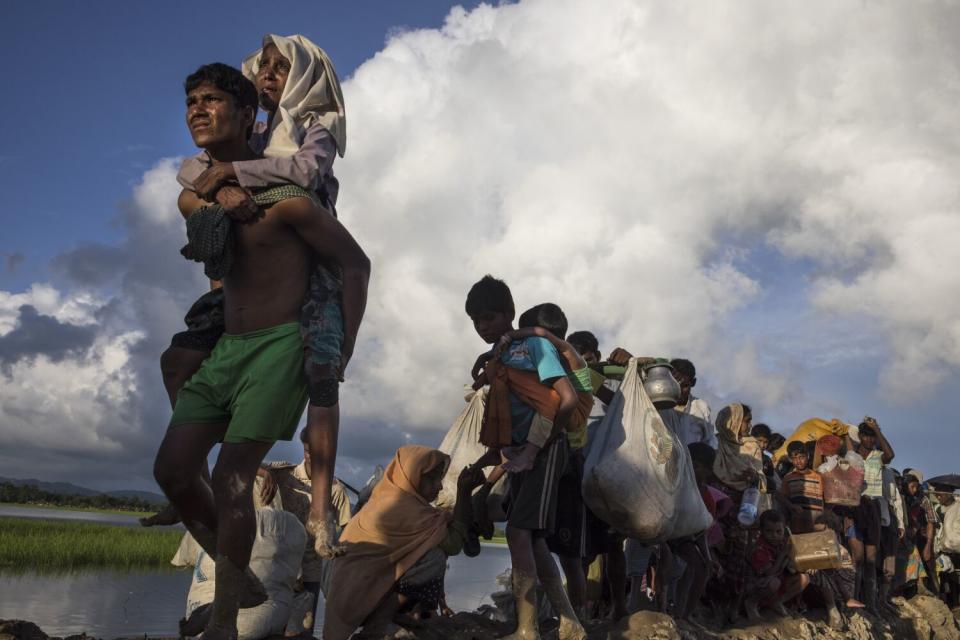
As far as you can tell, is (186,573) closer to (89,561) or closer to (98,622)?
(89,561)

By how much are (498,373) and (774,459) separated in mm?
5648

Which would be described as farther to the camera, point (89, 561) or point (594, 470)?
point (89, 561)

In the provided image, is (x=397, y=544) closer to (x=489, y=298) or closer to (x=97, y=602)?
(x=489, y=298)

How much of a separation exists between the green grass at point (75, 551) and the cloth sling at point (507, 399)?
1259cm

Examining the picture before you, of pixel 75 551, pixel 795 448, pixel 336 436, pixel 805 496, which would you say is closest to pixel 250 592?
pixel 336 436

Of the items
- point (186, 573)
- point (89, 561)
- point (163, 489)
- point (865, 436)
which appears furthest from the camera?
point (186, 573)

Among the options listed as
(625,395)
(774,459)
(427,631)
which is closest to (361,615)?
(427,631)

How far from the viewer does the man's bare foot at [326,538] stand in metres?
2.12

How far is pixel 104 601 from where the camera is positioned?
33.7 feet

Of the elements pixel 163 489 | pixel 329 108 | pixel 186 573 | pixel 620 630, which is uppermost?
pixel 329 108

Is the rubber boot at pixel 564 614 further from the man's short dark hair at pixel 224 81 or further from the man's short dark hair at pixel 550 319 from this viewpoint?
the man's short dark hair at pixel 224 81

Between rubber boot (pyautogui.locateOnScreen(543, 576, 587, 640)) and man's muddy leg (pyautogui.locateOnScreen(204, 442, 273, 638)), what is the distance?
1443mm

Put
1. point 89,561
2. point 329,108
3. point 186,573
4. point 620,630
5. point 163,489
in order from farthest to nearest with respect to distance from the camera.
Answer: point 186,573 < point 89,561 < point 620,630 < point 329,108 < point 163,489

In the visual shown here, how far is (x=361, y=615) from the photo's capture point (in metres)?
3.29
